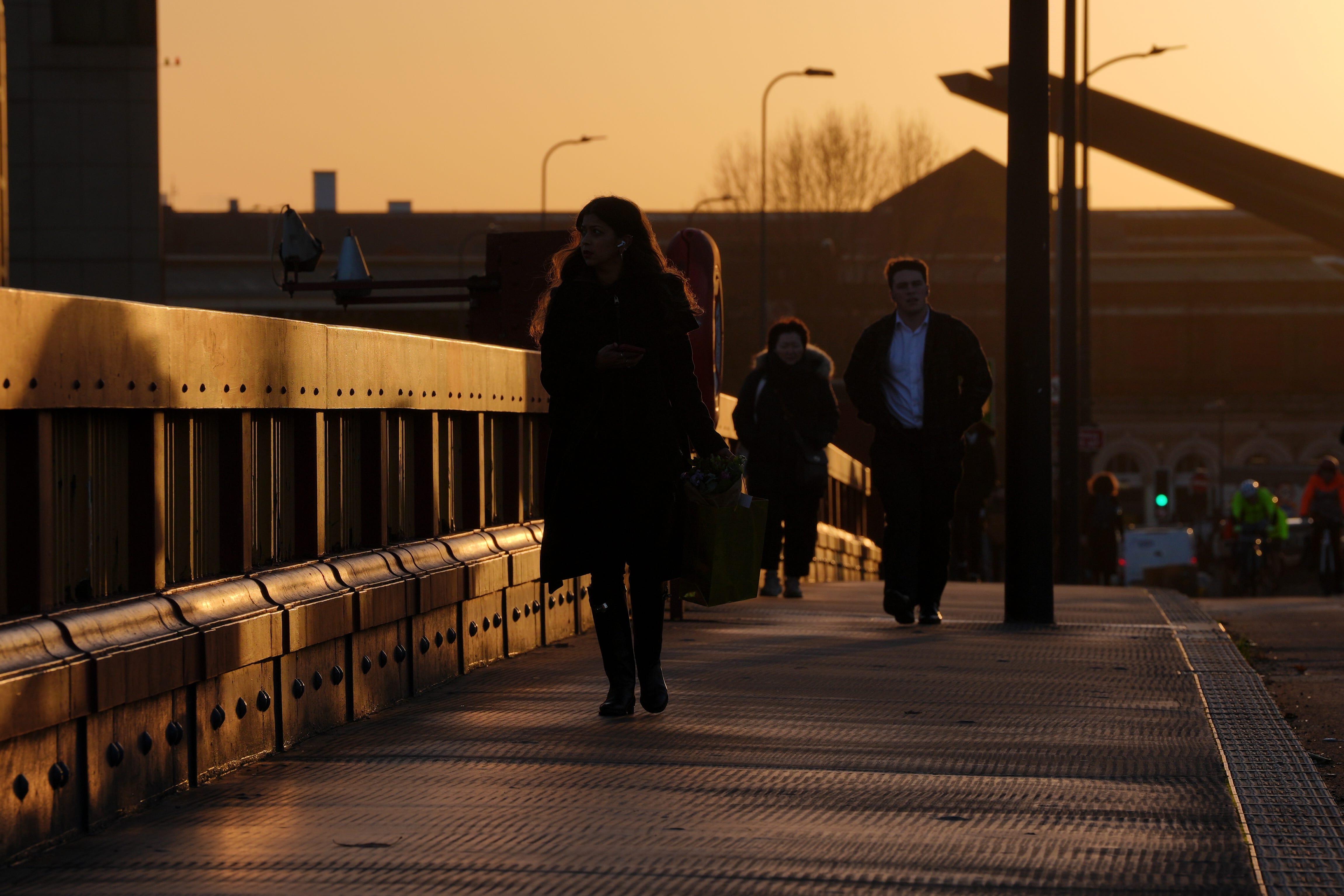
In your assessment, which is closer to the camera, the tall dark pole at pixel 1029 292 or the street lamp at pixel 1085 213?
the tall dark pole at pixel 1029 292

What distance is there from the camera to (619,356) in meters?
5.51

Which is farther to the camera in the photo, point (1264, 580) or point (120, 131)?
point (120, 131)

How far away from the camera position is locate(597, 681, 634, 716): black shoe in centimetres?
565

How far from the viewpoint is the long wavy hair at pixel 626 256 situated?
18.6ft

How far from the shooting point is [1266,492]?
89.6ft

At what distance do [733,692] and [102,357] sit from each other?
290 cm

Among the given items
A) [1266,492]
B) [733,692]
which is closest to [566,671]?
[733,692]

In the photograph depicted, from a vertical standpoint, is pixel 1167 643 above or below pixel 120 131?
below

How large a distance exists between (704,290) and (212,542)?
4489mm

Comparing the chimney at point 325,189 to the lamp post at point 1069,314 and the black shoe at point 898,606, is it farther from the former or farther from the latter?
the black shoe at point 898,606

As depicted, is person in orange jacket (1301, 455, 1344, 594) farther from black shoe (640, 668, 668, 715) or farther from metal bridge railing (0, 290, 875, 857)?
black shoe (640, 668, 668, 715)

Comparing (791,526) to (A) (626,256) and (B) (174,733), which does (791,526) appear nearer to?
(A) (626,256)

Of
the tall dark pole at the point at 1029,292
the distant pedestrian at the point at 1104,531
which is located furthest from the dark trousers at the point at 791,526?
the distant pedestrian at the point at 1104,531

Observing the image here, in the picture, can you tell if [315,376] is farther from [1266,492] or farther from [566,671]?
[1266,492]
